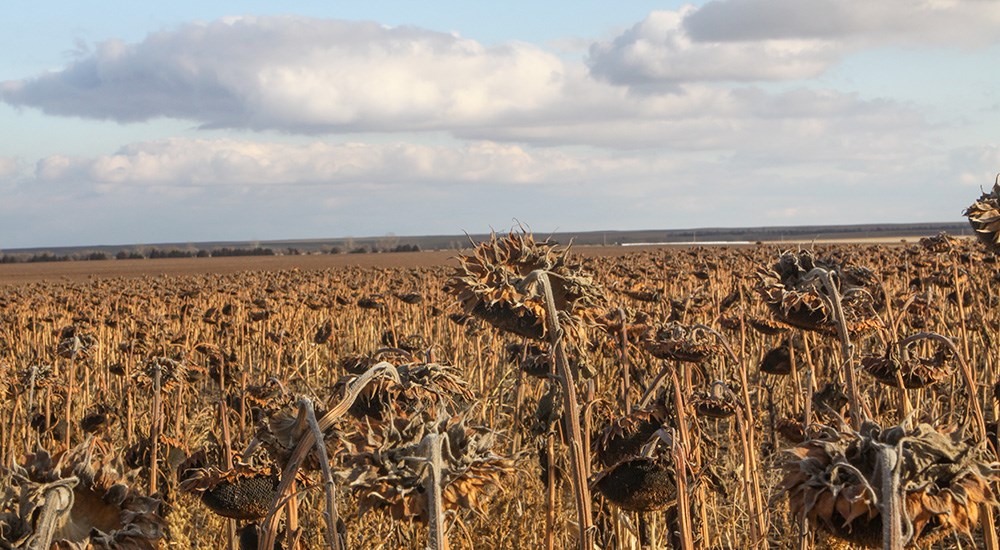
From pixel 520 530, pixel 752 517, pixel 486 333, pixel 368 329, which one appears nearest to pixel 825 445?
pixel 752 517

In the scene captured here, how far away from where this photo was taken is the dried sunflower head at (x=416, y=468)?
2520 mm

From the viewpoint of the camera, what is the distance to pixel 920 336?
3.81m

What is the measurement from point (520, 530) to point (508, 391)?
11.8ft

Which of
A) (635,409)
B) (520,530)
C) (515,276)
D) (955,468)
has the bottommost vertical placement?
(520,530)

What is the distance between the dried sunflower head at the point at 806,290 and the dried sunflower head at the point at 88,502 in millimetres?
2759

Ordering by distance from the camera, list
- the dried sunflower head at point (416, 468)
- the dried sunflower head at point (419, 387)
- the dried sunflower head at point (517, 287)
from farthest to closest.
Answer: the dried sunflower head at point (517, 287)
the dried sunflower head at point (419, 387)
the dried sunflower head at point (416, 468)

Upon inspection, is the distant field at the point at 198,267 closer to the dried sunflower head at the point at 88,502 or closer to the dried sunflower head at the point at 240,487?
the dried sunflower head at the point at 240,487

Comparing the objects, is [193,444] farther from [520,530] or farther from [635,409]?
[635,409]

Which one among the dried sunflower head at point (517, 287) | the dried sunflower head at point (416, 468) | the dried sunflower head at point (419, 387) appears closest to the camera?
the dried sunflower head at point (416, 468)

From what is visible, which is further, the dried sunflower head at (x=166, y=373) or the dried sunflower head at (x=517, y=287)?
the dried sunflower head at (x=166, y=373)

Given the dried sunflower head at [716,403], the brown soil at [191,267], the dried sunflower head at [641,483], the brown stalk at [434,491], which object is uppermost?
the brown stalk at [434,491]

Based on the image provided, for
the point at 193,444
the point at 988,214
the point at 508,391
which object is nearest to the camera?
the point at 988,214

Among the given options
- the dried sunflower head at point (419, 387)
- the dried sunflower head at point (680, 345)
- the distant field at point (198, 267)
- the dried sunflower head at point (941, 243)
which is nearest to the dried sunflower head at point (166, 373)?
the dried sunflower head at point (680, 345)

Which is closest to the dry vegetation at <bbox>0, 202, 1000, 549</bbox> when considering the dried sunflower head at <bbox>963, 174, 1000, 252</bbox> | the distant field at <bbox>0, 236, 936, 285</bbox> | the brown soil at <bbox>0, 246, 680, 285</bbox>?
the dried sunflower head at <bbox>963, 174, 1000, 252</bbox>
